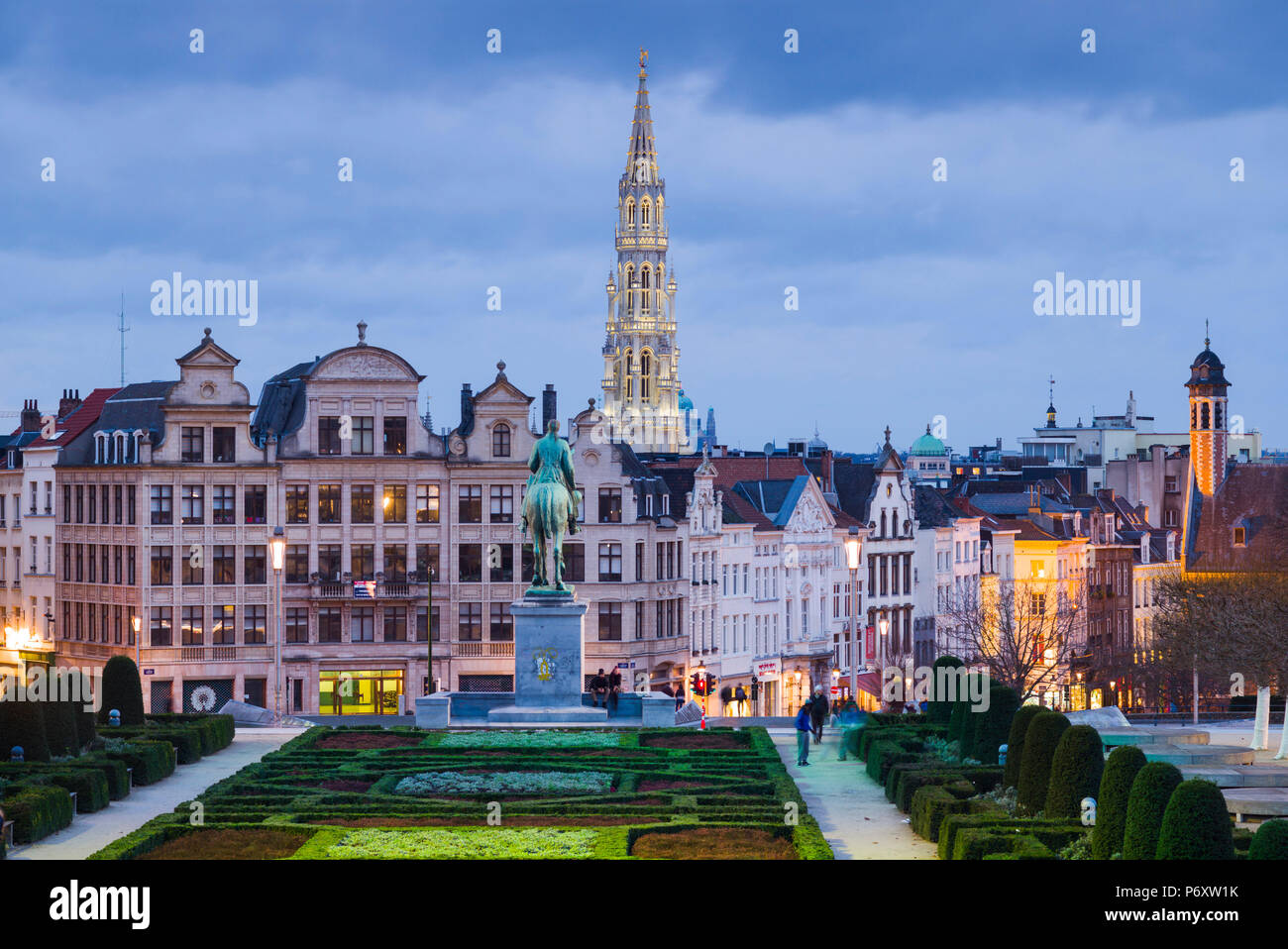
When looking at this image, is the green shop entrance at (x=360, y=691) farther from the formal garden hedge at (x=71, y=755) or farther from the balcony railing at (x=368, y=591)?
the formal garden hedge at (x=71, y=755)

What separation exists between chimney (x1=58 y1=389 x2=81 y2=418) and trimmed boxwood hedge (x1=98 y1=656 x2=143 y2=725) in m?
48.4

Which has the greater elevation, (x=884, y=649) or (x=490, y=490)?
(x=490, y=490)

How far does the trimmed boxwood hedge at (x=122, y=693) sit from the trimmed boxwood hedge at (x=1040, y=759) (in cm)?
2654

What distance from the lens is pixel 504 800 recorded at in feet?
136

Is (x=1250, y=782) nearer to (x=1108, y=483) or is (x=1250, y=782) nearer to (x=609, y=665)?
(x=609, y=665)

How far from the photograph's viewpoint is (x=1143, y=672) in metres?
104

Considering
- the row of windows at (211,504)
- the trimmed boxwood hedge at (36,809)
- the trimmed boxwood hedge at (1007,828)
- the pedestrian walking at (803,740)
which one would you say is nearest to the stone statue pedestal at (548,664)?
the pedestrian walking at (803,740)

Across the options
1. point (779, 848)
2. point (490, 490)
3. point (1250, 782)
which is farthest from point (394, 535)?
point (779, 848)

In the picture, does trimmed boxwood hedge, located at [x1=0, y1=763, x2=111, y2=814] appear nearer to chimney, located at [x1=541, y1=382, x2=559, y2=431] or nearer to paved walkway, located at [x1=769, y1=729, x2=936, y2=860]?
paved walkway, located at [x1=769, y1=729, x2=936, y2=860]

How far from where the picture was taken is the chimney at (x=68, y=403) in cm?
10319

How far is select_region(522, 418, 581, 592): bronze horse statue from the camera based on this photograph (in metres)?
56.2

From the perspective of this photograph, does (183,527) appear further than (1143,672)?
No
